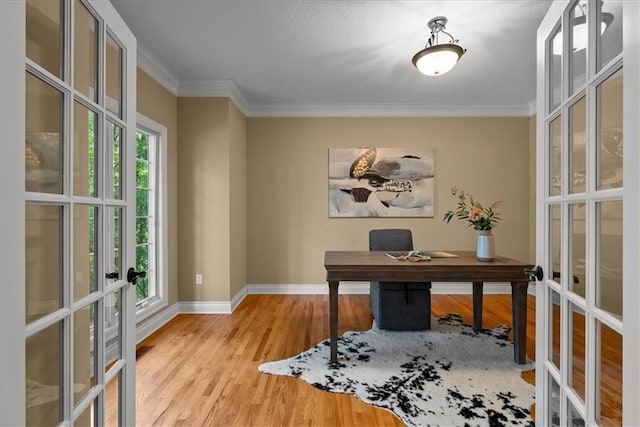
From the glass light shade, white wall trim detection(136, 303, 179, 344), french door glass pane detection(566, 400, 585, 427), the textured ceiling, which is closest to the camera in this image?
french door glass pane detection(566, 400, 585, 427)

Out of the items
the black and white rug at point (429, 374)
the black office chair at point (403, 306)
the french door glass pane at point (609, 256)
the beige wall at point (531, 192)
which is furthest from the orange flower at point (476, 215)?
the beige wall at point (531, 192)

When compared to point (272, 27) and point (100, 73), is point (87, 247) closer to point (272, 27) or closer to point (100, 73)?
point (100, 73)

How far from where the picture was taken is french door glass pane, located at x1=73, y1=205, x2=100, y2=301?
1.03 m

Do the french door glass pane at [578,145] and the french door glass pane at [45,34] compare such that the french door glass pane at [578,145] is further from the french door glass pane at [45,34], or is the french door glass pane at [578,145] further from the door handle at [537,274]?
the french door glass pane at [45,34]

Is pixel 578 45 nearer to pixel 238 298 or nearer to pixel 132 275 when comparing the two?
pixel 132 275

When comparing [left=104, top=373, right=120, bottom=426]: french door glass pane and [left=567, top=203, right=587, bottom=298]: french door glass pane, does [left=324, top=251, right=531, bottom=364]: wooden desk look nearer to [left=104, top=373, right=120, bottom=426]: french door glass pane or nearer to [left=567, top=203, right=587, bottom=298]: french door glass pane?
[left=567, top=203, right=587, bottom=298]: french door glass pane

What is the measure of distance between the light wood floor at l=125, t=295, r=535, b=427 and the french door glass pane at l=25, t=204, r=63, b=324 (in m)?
1.21

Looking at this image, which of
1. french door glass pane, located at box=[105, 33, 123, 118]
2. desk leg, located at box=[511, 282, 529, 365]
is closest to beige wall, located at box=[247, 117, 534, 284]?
desk leg, located at box=[511, 282, 529, 365]

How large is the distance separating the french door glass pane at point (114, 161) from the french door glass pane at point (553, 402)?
1.84 m

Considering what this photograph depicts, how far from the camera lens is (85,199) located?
3.52 feet

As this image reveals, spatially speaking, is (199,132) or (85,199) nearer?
(85,199)

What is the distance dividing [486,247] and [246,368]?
79.3 inches

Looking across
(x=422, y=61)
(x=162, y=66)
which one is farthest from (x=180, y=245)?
(x=422, y=61)

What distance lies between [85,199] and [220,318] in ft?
8.85
